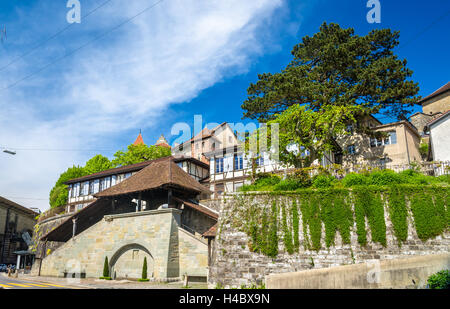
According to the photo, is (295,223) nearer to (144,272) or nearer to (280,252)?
(280,252)

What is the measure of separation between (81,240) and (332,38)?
25.3 meters

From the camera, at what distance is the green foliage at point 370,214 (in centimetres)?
1428

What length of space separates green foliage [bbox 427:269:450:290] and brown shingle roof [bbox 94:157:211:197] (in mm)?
15907

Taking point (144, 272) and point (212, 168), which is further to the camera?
point (212, 168)

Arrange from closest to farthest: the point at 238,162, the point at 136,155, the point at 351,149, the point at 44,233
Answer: the point at 351,149
the point at 238,162
the point at 44,233
the point at 136,155

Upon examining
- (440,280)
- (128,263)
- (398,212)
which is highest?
(398,212)

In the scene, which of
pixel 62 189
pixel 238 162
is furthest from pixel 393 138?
pixel 62 189

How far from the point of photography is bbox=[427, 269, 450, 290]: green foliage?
9.85 m

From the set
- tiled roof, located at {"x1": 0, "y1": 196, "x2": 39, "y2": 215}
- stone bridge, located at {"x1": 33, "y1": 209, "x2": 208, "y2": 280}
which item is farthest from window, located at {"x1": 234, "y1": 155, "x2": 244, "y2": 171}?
tiled roof, located at {"x1": 0, "y1": 196, "x2": 39, "y2": 215}

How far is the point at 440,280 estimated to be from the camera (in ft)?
32.8

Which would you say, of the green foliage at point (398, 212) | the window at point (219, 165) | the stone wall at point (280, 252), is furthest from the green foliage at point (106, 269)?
the green foliage at point (398, 212)

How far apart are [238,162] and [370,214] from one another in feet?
64.4

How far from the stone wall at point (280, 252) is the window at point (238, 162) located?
1656cm
